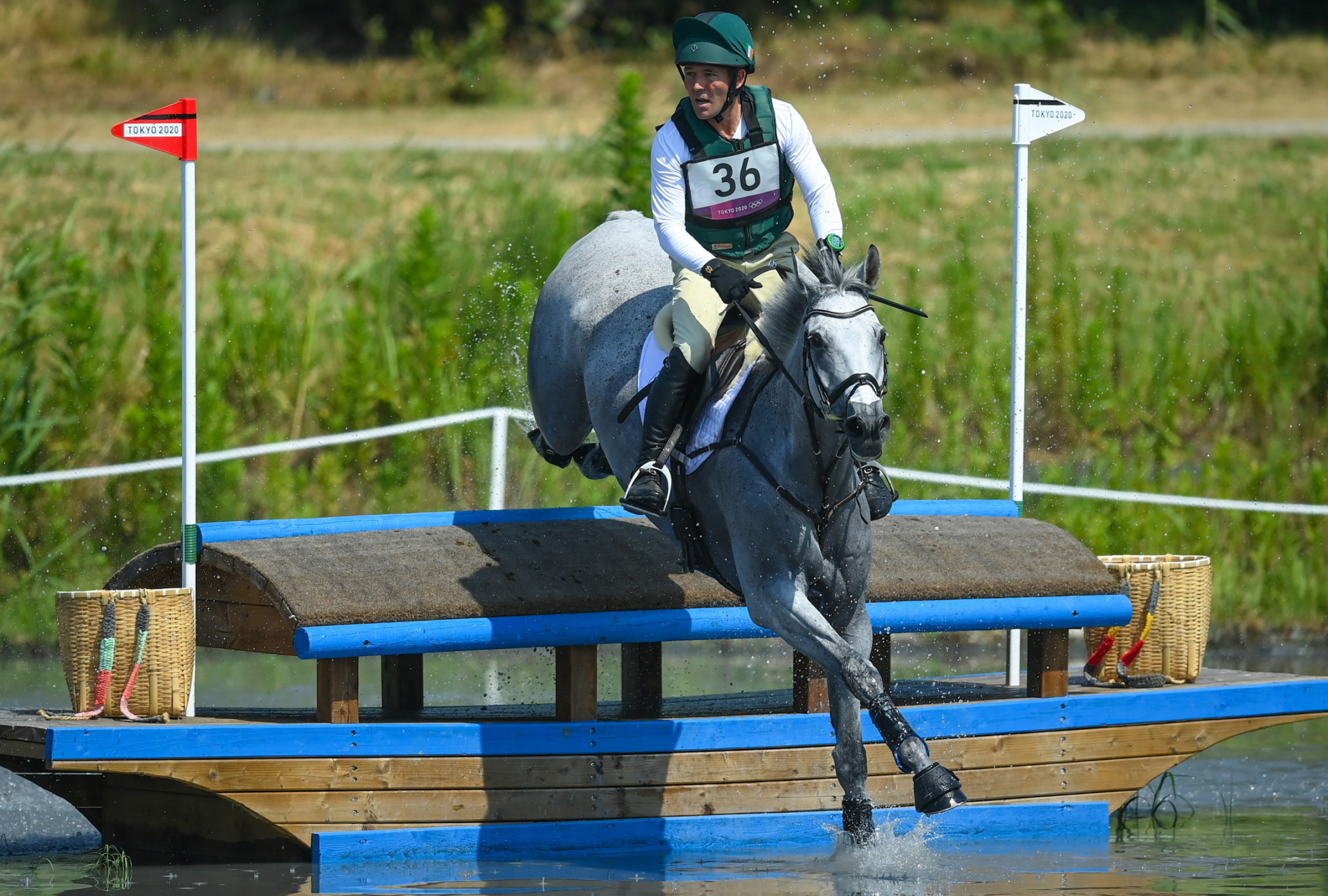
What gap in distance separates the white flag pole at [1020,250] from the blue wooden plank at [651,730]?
0.68 metres

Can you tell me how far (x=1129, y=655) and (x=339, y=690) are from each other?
2984 mm

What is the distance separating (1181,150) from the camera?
17.3 metres

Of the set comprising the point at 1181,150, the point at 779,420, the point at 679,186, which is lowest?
the point at 779,420

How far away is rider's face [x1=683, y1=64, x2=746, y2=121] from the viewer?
19.6 ft

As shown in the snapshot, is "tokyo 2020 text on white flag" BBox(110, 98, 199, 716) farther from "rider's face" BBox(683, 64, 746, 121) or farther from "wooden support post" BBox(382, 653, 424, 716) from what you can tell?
"rider's face" BBox(683, 64, 746, 121)

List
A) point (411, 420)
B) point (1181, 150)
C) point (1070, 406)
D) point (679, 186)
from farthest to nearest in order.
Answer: point (1181, 150)
point (1070, 406)
point (411, 420)
point (679, 186)

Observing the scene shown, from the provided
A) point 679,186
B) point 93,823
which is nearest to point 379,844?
point 93,823

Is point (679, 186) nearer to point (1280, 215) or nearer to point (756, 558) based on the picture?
point (756, 558)

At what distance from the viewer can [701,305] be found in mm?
6109

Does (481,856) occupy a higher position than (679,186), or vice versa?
(679,186)

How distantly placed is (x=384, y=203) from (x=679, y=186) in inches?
358

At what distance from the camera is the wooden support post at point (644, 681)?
273 inches

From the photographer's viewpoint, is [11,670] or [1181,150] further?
[1181,150]

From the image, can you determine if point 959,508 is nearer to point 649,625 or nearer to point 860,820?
point 649,625
